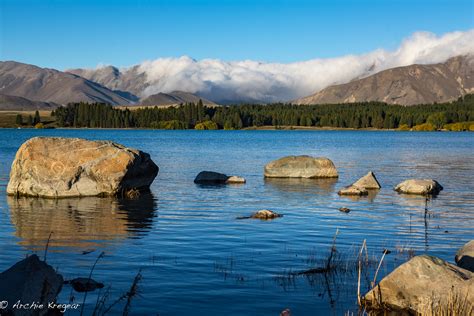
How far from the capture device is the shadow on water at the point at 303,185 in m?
39.5

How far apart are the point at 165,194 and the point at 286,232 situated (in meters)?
14.6

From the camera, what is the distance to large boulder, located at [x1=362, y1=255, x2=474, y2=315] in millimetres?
13266

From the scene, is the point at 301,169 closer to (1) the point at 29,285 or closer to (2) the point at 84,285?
(2) the point at 84,285

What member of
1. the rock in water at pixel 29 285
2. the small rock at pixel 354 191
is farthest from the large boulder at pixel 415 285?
the small rock at pixel 354 191

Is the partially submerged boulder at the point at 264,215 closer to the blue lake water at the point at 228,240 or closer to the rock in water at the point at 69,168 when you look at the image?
the blue lake water at the point at 228,240

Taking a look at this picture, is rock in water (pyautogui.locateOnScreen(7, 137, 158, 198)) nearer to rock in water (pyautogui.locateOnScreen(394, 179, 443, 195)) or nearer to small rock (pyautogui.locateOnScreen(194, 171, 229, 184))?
small rock (pyautogui.locateOnScreen(194, 171, 229, 184))

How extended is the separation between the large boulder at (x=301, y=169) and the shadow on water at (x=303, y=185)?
2.19ft

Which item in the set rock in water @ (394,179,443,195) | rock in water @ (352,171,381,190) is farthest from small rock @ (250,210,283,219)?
rock in water @ (352,171,381,190)

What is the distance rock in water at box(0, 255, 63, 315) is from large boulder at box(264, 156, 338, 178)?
1442 inches

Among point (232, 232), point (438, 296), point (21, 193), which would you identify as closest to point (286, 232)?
point (232, 232)

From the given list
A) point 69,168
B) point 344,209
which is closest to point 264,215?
point 344,209

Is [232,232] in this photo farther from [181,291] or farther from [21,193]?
[21,193]

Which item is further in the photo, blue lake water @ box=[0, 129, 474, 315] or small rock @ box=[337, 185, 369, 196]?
small rock @ box=[337, 185, 369, 196]

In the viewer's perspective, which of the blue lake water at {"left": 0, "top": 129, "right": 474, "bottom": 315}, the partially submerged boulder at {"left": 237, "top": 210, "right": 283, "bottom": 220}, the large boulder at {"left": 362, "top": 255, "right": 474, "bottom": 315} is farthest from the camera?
the partially submerged boulder at {"left": 237, "top": 210, "right": 283, "bottom": 220}
